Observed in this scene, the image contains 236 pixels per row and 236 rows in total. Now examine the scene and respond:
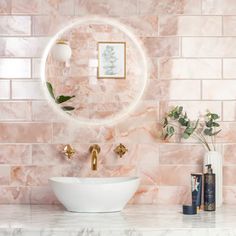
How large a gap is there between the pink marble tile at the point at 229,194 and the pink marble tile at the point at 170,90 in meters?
0.52

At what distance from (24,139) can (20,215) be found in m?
0.50

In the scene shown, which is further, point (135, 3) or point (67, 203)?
point (135, 3)

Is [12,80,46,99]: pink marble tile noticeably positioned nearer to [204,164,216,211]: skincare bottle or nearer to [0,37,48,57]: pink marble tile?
[0,37,48,57]: pink marble tile

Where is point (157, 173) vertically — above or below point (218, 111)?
below

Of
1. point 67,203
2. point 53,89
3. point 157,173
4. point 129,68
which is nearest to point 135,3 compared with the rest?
point 129,68

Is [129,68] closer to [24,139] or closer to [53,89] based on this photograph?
[53,89]

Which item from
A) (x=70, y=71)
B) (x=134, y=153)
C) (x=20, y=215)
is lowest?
(x=20, y=215)

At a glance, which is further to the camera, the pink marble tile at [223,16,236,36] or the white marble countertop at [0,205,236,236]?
the pink marble tile at [223,16,236,36]

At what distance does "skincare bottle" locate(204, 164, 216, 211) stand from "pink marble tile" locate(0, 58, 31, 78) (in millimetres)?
1096

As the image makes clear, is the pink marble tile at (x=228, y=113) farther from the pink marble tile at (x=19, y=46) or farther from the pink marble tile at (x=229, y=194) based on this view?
the pink marble tile at (x=19, y=46)

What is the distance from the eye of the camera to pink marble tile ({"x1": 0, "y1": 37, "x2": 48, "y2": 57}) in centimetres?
332

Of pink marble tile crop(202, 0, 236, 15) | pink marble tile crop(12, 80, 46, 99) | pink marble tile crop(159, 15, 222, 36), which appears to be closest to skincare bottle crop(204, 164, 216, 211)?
pink marble tile crop(159, 15, 222, 36)

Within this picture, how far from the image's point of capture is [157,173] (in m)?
3.33

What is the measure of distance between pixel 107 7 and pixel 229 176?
113 centimetres
